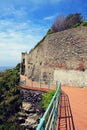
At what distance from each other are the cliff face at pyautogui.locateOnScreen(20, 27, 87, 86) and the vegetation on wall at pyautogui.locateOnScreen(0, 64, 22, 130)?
6.82 meters

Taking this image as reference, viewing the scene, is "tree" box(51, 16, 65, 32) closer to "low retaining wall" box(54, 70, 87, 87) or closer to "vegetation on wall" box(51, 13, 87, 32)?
"vegetation on wall" box(51, 13, 87, 32)

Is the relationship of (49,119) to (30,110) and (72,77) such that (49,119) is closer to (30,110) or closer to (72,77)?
(30,110)

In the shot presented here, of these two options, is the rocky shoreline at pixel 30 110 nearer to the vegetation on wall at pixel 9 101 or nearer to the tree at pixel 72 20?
the vegetation on wall at pixel 9 101

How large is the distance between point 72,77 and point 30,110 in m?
6.89

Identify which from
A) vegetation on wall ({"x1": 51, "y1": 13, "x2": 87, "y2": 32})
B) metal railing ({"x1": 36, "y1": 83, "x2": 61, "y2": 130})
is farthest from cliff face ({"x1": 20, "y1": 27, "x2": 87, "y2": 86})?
metal railing ({"x1": 36, "y1": 83, "x2": 61, "y2": 130})

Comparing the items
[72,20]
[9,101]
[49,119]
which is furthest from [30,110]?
[72,20]

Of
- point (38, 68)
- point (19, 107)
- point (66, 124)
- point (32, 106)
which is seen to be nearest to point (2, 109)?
point (19, 107)

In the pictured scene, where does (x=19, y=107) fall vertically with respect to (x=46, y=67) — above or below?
below

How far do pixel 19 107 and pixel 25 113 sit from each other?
3.39 feet

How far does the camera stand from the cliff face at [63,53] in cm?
2469

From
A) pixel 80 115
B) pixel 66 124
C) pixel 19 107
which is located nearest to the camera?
pixel 66 124

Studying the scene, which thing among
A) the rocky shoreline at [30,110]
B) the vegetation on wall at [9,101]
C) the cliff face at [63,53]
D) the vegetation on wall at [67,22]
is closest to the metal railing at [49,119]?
the vegetation on wall at [9,101]

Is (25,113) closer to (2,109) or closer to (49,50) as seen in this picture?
(2,109)

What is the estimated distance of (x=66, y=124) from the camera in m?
9.55
